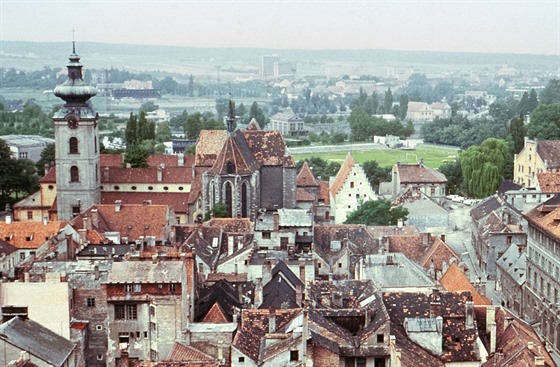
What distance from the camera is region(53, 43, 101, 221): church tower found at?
92.2 meters

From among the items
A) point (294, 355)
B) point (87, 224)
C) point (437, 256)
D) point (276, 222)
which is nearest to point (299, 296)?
point (294, 355)

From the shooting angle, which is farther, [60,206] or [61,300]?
[60,206]

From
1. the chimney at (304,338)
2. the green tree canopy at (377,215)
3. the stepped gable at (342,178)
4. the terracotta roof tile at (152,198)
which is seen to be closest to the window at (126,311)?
the chimney at (304,338)

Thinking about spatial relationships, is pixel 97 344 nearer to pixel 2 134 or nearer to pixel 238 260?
pixel 238 260

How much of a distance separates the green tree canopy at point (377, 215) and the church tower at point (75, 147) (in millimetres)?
24097

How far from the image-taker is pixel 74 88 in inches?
3615

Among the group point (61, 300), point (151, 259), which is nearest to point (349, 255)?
point (151, 259)

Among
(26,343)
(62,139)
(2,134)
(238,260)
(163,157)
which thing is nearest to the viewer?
(26,343)

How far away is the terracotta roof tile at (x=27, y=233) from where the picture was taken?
7838cm

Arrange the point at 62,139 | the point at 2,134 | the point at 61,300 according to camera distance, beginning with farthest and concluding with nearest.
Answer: the point at 2,134, the point at 62,139, the point at 61,300

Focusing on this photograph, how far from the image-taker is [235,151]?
93.1 meters

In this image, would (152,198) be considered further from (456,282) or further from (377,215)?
(456,282)

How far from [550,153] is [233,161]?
130ft

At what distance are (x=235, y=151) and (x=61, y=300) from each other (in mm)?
43216
